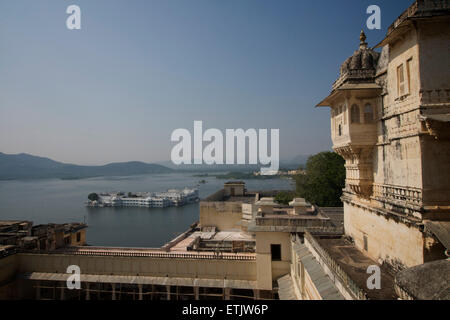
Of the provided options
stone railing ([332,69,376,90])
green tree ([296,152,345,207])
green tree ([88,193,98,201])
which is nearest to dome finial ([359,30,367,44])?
stone railing ([332,69,376,90])

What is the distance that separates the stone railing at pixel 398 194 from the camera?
7198 mm

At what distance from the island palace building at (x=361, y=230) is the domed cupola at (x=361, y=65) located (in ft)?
0.11

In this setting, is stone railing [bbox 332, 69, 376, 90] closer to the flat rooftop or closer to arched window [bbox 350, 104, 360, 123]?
Result: arched window [bbox 350, 104, 360, 123]

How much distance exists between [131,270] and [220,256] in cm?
471

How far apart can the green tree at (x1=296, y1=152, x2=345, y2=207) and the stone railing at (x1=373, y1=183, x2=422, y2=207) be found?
16239 mm

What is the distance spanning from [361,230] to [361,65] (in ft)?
19.8

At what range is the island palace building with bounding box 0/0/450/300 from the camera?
22.4 feet

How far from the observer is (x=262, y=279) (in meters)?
13.6

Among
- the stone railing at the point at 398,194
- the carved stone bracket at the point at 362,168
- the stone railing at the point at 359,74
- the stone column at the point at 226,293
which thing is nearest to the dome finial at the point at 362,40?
the stone railing at the point at 359,74

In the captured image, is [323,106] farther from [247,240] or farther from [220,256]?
[247,240]

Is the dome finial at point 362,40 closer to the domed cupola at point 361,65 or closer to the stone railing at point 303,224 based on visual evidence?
the domed cupola at point 361,65
